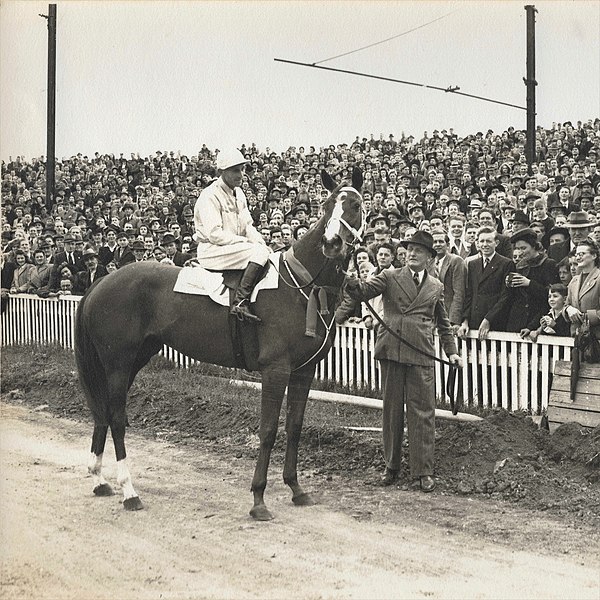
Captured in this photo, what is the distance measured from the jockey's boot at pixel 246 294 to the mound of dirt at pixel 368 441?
6.08 ft

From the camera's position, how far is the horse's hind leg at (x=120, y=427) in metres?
6.73

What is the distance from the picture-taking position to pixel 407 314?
7.30 metres

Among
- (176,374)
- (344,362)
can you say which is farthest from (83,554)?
(176,374)

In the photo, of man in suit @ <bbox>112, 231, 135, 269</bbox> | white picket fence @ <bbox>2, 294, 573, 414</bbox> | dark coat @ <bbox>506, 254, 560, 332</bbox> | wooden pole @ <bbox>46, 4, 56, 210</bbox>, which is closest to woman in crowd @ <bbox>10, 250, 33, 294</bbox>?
man in suit @ <bbox>112, 231, 135, 269</bbox>

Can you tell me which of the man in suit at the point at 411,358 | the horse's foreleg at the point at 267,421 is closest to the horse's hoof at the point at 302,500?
the horse's foreleg at the point at 267,421

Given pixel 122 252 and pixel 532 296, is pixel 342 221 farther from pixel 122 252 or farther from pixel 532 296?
pixel 122 252

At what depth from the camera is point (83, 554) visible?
5449 millimetres

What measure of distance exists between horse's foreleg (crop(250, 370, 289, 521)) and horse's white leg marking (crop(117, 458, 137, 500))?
1.04m

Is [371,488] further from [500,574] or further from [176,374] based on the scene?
[176,374]

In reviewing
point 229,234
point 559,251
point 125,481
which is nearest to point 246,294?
point 229,234

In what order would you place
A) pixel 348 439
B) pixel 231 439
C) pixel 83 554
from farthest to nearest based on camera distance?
pixel 231 439
pixel 348 439
pixel 83 554

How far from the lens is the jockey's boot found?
21.8ft

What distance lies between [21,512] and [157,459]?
6.63 feet

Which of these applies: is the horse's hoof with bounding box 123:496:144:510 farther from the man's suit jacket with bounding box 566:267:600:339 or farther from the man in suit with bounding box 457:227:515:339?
the man's suit jacket with bounding box 566:267:600:339
